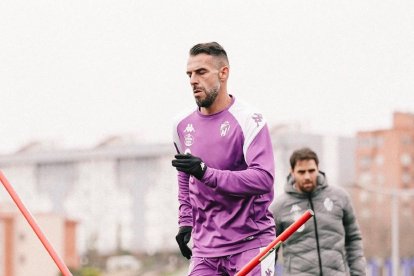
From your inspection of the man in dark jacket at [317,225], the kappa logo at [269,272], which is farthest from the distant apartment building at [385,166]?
the kappa logo at [269,272]

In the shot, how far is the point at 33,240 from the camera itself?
122 meters

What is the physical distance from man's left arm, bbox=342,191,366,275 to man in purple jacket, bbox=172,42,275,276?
2.91 m

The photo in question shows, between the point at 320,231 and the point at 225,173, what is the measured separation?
315cm

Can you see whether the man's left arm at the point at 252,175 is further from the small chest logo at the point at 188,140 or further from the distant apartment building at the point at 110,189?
the distant apartment building at the point at 110,189

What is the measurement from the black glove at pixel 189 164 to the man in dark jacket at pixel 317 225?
3059 mm

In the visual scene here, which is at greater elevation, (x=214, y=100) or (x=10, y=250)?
(x=214, y=100)

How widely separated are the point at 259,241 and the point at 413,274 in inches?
4268

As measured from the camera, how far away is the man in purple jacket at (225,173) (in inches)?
234

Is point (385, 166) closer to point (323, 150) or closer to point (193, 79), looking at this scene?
point (323, 150)

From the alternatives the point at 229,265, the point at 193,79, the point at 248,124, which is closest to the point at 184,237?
the point at 229,265

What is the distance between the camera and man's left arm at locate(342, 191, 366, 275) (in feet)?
29.7

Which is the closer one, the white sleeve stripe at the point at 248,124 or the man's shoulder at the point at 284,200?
the white sleeve stripe at the point at 248,124

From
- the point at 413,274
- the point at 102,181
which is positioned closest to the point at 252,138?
the point at 413,274

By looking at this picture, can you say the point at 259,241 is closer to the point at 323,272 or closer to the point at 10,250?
the point at 323,272
